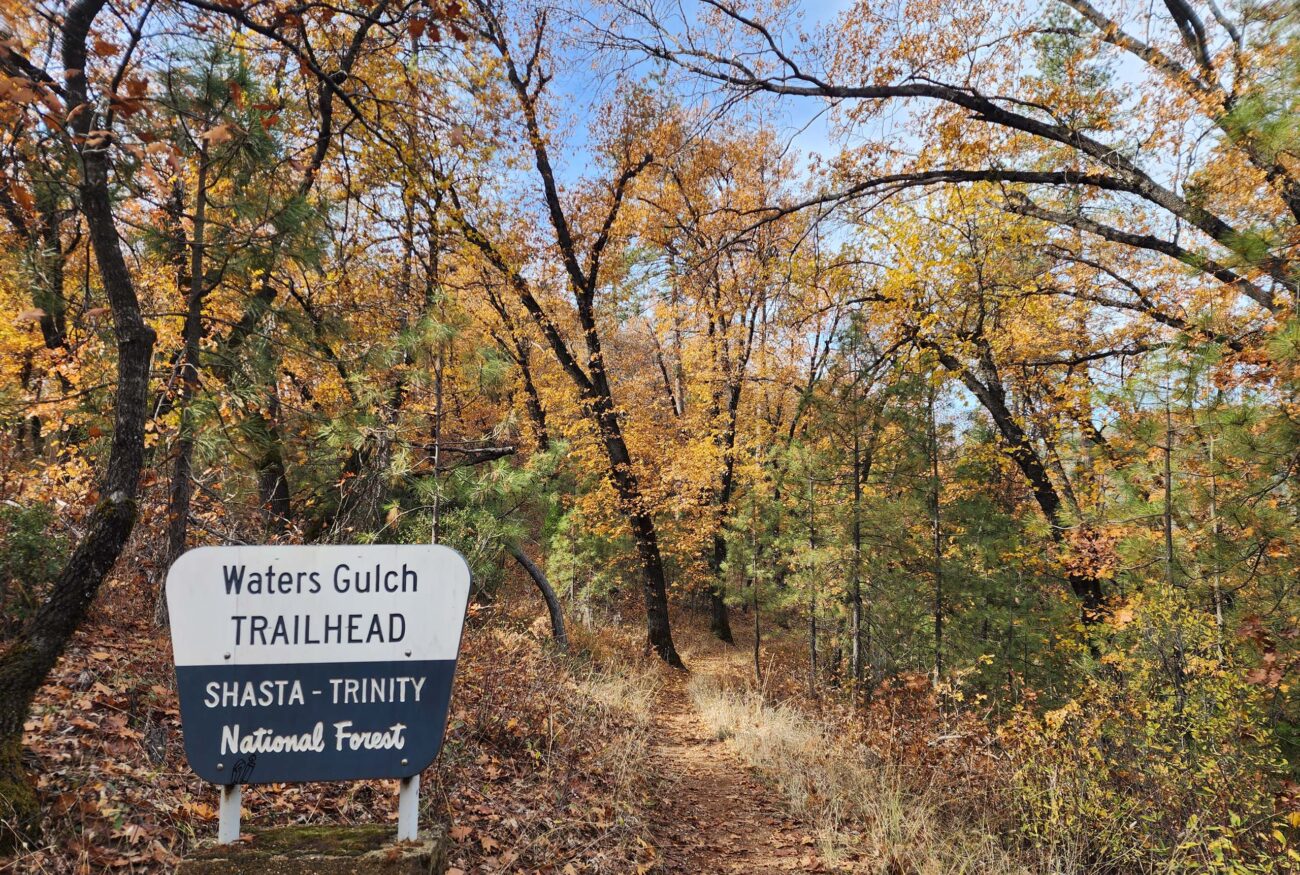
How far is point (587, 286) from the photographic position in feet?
42.4

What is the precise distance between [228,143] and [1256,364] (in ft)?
30.1

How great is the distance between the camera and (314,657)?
2008 millimetres

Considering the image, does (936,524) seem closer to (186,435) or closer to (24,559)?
(186,435)

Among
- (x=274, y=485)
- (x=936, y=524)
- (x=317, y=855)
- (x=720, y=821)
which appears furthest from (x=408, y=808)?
(x=936, y=524)

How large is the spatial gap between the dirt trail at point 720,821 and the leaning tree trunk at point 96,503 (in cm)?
387

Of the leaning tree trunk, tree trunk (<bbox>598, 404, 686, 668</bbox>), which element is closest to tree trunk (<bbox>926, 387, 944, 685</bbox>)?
tree trunk (<bbox>598, 404, 686, 668</bbox>)

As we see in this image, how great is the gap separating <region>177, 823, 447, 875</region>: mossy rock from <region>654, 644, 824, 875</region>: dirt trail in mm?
3146

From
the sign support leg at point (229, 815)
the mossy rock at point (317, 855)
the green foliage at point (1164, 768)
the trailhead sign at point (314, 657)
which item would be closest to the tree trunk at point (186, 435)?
the trailhead sign at point (314, 657)

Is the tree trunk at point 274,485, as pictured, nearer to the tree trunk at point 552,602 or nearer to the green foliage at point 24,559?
the green foliage at point 24,559

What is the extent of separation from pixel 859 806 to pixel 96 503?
606 centimetres

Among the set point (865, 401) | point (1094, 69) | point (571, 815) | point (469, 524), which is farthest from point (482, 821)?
point (1094, 69)

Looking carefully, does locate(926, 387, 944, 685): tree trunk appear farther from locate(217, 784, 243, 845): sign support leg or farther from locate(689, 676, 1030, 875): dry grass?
locate(217, 784, 243, 845): sign support leg

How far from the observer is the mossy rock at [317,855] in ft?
5.91

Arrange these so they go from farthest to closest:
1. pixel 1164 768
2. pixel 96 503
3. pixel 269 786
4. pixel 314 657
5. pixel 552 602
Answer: pixel 552 602, pixel 1164 768, pixel 269 786, pixel 96 503, pixel 314 657
